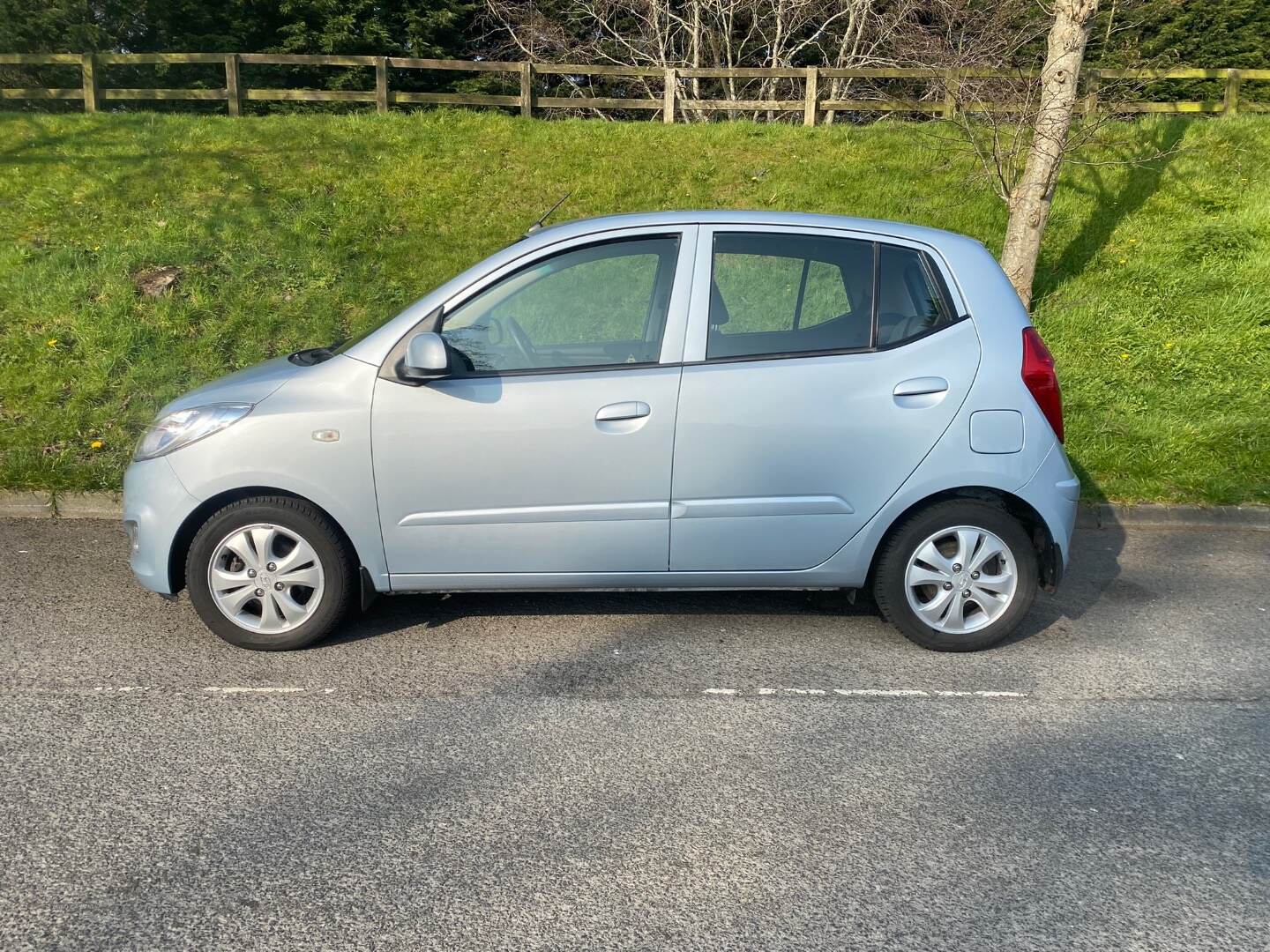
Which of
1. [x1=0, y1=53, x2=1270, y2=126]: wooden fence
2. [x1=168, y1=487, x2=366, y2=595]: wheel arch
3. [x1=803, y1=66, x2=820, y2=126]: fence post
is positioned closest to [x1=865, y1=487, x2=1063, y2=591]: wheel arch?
[x1=168, y1=487, x2=366, y2=595]: wheel arch

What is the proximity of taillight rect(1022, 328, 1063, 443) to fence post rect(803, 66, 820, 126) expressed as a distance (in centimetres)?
1126

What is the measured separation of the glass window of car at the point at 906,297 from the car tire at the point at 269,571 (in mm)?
2500

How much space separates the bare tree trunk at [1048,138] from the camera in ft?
28.1

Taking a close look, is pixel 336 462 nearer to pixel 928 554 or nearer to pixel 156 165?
pixel 928 554

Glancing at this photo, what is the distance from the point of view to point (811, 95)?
14.8 m

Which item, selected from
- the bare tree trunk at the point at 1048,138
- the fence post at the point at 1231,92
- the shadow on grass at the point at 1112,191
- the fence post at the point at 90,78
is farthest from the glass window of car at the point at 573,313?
the fence post at the point at 1231,92

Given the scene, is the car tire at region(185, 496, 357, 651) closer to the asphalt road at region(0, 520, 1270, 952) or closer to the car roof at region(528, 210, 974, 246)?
the asphalt road at region(0, 520, 1270, 952)

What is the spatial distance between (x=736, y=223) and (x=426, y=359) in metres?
1.47

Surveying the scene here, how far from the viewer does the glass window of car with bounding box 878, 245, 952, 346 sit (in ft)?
14.3

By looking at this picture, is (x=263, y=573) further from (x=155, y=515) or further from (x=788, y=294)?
(x=788, y=294)

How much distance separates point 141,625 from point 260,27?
25.1 meters

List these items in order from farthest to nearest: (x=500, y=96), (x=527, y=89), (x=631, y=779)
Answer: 1. (x=527, y=89)
2. (x=500, y=96)
3. (x=631, y=779)

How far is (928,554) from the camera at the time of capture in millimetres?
4383

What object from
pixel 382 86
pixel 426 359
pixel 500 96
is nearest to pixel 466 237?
pixel 500 96
